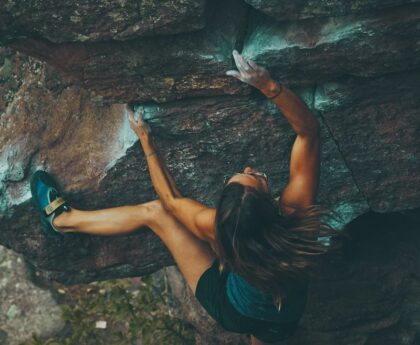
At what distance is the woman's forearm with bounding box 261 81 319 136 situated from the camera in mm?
4031

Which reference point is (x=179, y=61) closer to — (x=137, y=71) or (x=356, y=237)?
(x=137, y=71)

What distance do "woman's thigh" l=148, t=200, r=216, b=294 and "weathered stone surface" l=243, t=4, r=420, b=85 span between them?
1.29m

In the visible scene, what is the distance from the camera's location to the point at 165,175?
466 cm

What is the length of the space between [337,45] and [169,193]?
5.01 feet

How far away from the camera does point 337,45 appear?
404 cm

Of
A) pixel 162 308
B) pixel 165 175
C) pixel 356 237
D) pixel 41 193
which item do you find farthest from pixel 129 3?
pixel 162 308

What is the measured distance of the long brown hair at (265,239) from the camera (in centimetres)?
383

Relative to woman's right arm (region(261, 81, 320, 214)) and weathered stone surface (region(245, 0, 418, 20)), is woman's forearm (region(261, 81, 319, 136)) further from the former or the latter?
weathered stone surface (region(245, 0, 418, 20))

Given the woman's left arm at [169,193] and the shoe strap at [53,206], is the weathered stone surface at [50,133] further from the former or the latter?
the woman's left arm at [169,193]

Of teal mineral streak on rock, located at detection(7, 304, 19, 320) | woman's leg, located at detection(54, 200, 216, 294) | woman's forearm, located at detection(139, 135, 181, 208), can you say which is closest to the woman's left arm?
woman's forearm, located at detection(139, 135, 181, 208)

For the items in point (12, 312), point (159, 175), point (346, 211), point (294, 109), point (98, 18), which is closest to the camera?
point (98, 18)

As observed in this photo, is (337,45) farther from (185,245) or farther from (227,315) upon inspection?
(227,315)

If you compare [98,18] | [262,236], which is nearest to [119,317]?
[262,236]

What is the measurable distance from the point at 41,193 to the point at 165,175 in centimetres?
93
